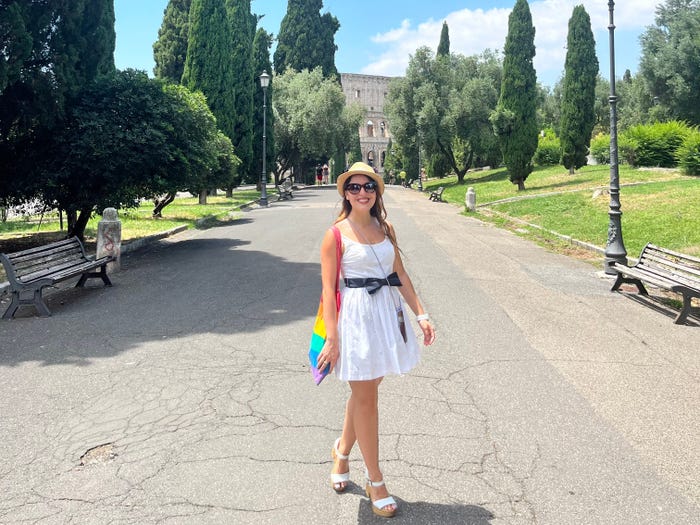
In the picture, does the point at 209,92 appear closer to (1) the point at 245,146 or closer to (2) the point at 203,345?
(1) the point at 245,146

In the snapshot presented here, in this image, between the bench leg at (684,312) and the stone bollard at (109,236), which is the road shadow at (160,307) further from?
the bench leg at (684,312)

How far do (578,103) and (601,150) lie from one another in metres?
6.19

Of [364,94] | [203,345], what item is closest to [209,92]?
[203,345]

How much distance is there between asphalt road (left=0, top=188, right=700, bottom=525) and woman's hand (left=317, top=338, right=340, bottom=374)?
2.59 feet

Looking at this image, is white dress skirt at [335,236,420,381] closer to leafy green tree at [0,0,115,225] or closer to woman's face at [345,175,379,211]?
woman's face at [345,175,379,211]

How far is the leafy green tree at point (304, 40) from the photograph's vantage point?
63.6 meters

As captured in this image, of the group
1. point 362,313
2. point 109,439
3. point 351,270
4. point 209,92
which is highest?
point 209,92

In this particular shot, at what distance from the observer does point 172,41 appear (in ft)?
142

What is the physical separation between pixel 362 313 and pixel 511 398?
2261 mm

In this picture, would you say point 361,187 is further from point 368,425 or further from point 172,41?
point 172,41

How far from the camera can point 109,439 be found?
12.7ft

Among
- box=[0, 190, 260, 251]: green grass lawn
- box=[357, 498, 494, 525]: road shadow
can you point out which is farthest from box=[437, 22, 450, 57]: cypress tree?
box=[357, 498, 494, 525]: road shadow

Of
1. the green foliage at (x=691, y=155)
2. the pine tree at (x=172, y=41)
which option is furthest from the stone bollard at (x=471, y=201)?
the pine tree at (x=172, y=41)

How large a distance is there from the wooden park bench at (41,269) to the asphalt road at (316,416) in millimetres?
302
